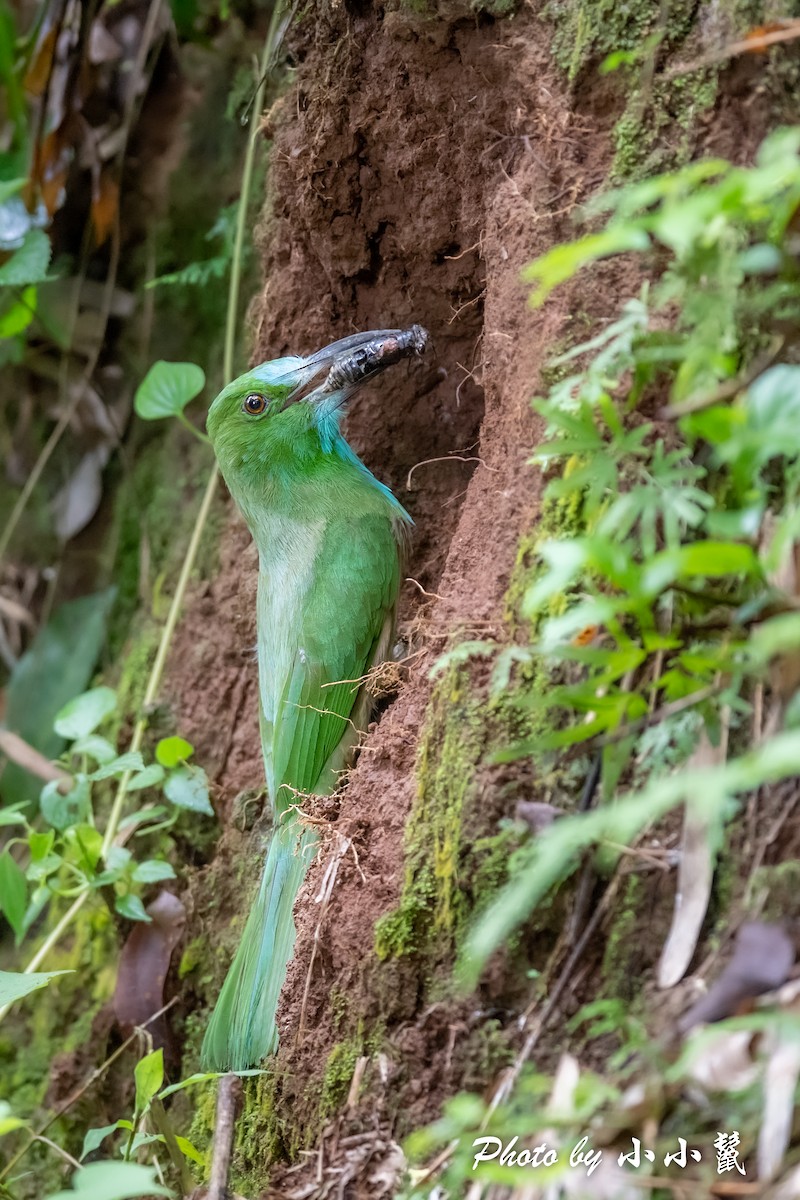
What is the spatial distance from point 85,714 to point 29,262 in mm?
1771

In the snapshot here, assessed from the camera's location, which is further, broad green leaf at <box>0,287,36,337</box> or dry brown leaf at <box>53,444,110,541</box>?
dry brown leaf at <box>53,444,110,541</box>

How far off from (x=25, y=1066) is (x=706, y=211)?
3.78m

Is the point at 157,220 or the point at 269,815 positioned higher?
the point at 157,220

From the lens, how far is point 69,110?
5066 mm

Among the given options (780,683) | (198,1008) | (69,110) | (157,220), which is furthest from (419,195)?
(198,1008)

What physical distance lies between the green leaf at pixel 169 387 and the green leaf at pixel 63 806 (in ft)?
4.39

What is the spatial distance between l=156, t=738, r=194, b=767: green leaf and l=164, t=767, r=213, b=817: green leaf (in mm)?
68

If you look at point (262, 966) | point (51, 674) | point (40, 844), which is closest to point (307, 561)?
point (40, 844)

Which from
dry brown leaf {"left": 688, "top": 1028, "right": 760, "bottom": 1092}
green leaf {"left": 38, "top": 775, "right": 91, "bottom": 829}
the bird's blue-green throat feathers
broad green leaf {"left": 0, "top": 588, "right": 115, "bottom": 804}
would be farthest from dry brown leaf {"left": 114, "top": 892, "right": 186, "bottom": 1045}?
dry brown leaf {"left": 688, "top": 1028, "right": 760, "bottom": 1092}

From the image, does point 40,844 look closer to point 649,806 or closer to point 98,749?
point 98,749

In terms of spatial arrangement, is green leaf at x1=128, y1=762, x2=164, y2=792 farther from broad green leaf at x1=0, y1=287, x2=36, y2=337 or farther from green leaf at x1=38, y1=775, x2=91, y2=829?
broad green leaf at x1=0, y1=287, x2=36, y2=337

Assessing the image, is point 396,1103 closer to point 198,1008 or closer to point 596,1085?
point 596,1085

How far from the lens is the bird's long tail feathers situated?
121 inches

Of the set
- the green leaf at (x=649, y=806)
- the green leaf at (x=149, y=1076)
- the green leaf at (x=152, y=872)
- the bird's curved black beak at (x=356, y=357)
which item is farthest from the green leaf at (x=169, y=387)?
the green leaf at (x=649, y=806)
